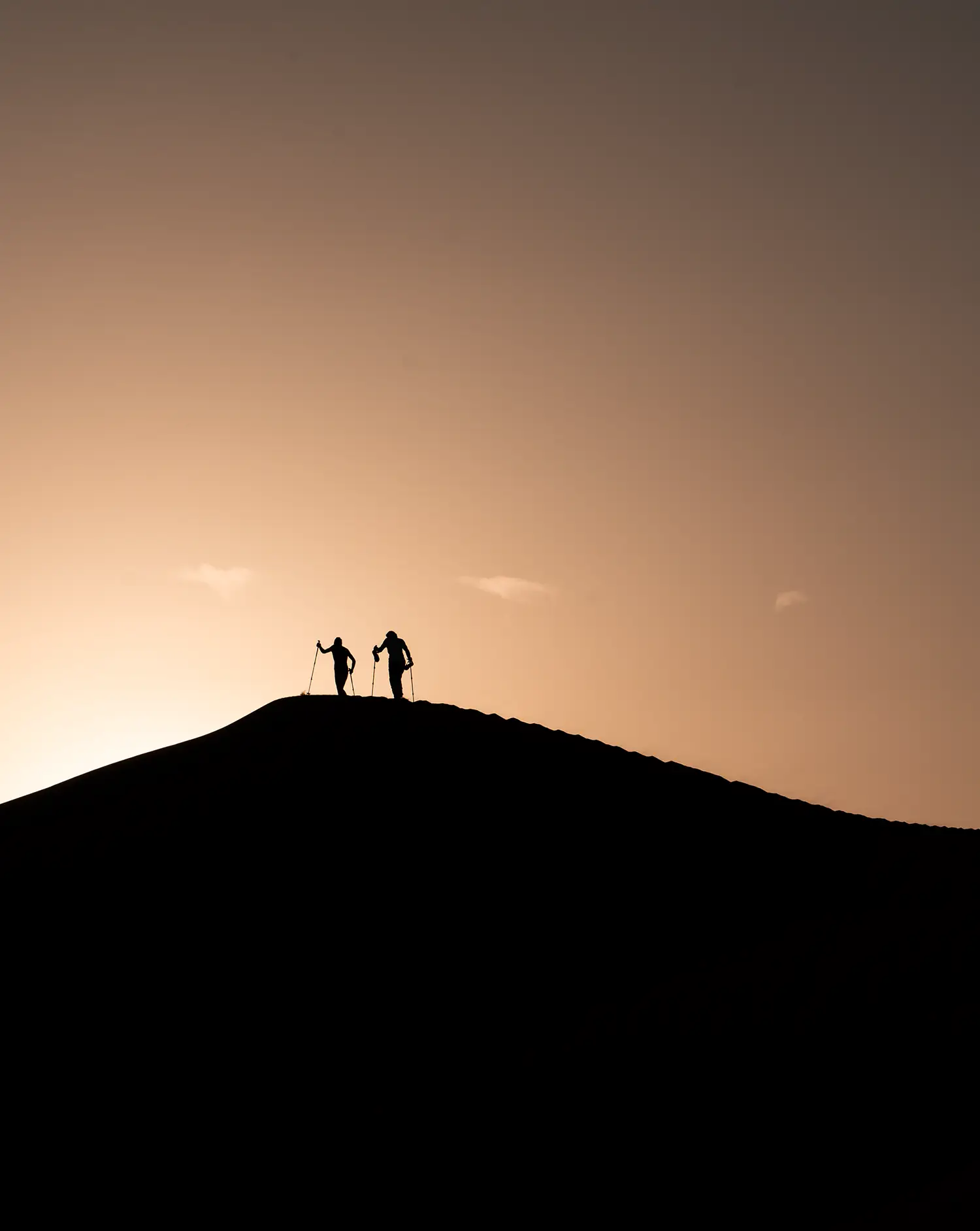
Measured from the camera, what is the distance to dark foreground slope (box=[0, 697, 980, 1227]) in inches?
381

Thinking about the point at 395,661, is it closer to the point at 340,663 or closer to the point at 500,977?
the point at 340,663

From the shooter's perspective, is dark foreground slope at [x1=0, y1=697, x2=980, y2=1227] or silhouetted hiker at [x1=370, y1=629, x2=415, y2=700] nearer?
dark foreground slope at [x1=0, y1=697, x2=980, y2=1227]

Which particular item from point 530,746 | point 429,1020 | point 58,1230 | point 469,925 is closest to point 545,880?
point 469,925

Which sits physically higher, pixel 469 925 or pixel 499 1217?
pixel 469 925

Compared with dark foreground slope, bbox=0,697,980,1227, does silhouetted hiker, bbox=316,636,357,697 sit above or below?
above

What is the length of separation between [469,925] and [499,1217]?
199 inches

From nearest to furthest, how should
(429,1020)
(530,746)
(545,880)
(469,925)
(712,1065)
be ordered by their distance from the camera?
(712,1065) → (429,1020) → (469,925) → (545,880) → (530,746)

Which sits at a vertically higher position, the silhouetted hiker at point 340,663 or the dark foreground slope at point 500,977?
the silhouetted hiker at point 340,663

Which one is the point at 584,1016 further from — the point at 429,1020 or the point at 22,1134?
the point at 22,1134

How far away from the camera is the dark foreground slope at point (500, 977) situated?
9.67 meters

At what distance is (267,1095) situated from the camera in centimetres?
1146

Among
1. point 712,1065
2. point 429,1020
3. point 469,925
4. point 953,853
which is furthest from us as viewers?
point 953,853

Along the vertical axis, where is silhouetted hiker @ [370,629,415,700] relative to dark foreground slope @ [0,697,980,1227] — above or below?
above

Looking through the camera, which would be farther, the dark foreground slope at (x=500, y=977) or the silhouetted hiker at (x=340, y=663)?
the silhouetted hiker at (x=340, y=663)
